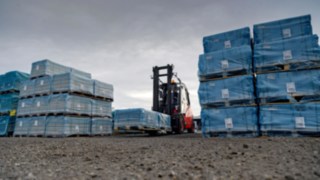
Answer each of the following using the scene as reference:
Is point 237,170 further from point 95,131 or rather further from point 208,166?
point 95,131

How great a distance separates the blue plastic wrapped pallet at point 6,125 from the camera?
9.77m

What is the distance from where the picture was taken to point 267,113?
5340 millimetres

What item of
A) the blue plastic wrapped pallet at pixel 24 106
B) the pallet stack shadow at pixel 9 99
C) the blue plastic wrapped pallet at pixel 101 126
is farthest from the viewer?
the pallet stack shadow at pixel 9 99

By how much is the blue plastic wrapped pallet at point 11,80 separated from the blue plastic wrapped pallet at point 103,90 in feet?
12.9

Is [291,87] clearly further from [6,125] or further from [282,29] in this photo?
[6,125]

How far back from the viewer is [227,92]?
5.88m

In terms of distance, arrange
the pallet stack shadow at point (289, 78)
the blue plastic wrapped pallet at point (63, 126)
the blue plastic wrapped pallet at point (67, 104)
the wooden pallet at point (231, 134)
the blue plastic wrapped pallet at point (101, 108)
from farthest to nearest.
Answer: the blue plastic wrapped pallet at point (101, 108), the blue plastic wrapped pallet at point (67, 104), the blue plastic wrapped pallet at point (63, 126), the wooden pallet at point (231, 134), the pallet stack shadow at point (289, 78)

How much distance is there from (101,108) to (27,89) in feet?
11.3

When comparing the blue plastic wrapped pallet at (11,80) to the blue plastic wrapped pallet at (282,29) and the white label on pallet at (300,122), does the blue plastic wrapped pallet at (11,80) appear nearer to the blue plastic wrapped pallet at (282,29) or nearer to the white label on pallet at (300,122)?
the blue plastic wrapped pallet at (282,29)

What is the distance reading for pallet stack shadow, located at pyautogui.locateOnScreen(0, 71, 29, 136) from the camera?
9.93 m

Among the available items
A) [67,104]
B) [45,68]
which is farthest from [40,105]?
[45,68]

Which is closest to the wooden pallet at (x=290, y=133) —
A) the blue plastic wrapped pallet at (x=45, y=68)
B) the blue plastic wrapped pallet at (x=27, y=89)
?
the blue plastic wrapped pallet at (x=45, y=68)

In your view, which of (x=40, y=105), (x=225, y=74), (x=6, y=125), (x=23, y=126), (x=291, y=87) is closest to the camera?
(x=291, y=87)

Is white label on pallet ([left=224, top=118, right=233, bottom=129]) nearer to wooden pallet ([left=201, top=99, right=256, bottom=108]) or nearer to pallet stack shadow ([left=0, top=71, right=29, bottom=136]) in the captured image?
wooden pallet ([left=201, top=99, right=256, bottom=108])
